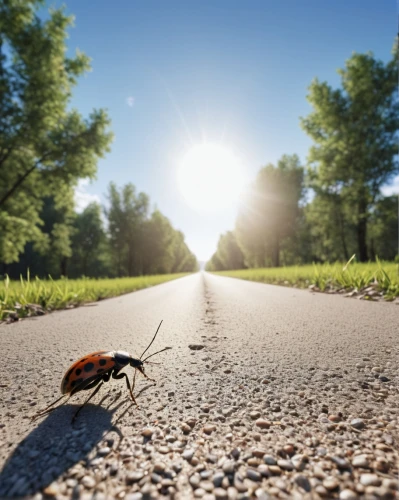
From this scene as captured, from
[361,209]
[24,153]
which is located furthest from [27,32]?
[361,209]

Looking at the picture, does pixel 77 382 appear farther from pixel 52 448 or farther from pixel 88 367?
pixel 52 448

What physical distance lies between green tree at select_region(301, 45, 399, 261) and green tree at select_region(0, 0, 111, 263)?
15.0 m

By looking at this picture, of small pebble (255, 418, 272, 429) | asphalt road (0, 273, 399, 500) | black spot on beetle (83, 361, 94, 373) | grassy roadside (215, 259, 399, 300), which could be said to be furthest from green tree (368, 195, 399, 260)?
black spot on beetle (83, 361, 94, 373)

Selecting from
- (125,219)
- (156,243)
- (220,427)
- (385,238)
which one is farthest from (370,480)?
→ (156,243)

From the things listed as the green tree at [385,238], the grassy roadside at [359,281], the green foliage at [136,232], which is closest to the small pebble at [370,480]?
the grassy roadside at [359,281]

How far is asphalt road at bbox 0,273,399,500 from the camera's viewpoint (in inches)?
27.2

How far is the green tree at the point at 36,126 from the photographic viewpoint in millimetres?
12461

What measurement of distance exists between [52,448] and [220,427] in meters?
0.57

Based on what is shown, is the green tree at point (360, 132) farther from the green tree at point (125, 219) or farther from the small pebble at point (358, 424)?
the green tree at point (125, 219)

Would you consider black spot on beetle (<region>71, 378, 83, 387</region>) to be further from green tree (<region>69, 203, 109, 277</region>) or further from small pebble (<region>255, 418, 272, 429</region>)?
green tree (<region>69, 203, 109, 277</region>)

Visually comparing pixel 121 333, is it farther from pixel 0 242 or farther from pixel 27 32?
pixel 27 32

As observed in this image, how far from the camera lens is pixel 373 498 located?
64cm

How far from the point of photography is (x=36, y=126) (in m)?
12.7

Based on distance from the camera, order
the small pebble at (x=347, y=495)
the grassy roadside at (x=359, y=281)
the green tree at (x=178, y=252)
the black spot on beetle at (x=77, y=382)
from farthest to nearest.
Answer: the green tree at (x=178, y=252) < the grassy roadside at (x=359, y=281) < the black spot on beetle at (x=77, y=382) < the small pebble at (x=347, y=495)
